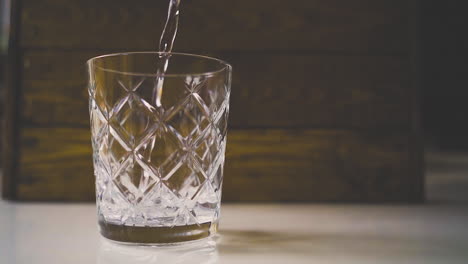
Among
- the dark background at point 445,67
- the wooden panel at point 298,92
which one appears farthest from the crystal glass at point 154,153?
the dark background at point 445,67

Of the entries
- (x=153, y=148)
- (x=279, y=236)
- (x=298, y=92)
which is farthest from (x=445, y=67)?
(x=153, y=148)

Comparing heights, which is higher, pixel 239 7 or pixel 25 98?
pixel 239 7

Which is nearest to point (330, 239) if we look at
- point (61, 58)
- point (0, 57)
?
point (61, 58)

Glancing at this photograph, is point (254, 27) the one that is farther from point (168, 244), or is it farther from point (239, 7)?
point (168, 244)

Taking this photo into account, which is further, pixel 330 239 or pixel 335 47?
pixel 335 47

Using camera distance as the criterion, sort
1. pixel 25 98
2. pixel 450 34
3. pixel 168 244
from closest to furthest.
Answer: pixel 168 244
pixel 25 98
pixel 450 34

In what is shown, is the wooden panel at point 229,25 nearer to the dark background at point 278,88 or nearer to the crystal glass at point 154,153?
the dark background at point 278,88
